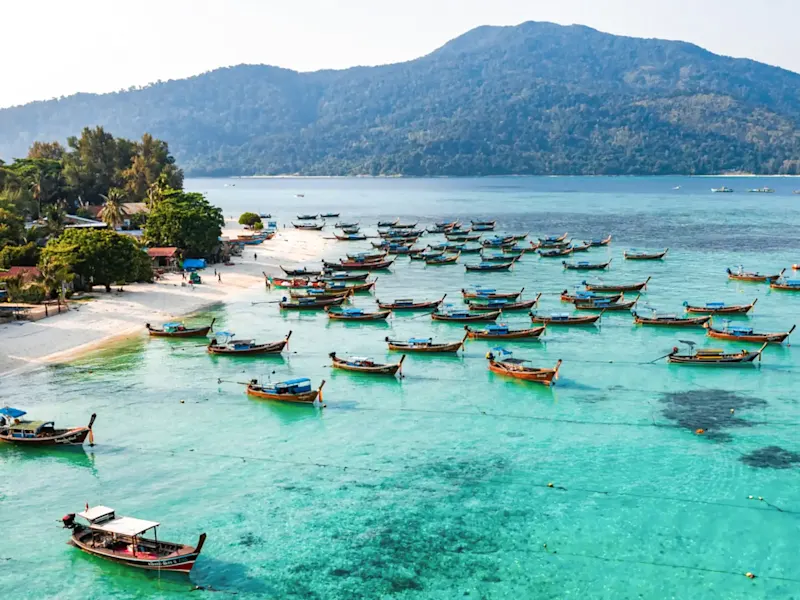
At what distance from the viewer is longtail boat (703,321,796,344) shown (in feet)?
198

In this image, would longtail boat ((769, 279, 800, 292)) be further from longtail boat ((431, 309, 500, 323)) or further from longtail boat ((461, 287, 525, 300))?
longtail boat ((431, 309, 500, 323))

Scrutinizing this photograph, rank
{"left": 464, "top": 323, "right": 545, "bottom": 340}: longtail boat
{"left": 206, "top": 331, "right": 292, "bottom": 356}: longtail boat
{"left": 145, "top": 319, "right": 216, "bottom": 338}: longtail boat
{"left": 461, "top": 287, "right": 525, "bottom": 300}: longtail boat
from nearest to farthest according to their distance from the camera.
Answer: {"left": 206, "top": 331, "right": 292, "bottom": 356}: longtail boat
{"left": 464, "top": 323, "right": 545, "bottom": 340}: longtail boat
{"left": 145, "top": 319, "right": 216, "bottom": 338}: longtail boat
{"left": 461, "top": 287, "right": 525, "bottom": 300}: longtail boat

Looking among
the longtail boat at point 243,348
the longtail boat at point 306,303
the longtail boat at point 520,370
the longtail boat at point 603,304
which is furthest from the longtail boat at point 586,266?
the longtail boat at point 243,348

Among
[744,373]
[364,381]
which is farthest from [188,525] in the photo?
[744,373]

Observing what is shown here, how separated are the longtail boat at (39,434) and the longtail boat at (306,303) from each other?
3577 cm

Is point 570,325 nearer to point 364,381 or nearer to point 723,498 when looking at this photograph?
point 364,381

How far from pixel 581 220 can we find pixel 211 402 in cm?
14009

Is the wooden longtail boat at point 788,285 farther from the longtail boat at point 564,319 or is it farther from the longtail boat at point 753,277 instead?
the longtail boat at point 564,319

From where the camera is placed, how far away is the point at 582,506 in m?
34.7

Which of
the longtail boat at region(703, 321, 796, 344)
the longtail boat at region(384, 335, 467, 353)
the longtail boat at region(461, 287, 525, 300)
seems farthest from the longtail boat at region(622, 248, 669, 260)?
the longtail boat at region(384, 335, 467, 353)

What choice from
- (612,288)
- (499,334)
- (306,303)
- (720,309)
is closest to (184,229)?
(306,303)

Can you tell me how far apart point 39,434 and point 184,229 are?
2276 inches

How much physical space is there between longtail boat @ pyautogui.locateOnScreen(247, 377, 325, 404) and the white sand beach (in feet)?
62.3

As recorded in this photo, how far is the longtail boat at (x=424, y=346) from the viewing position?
59.2 metres
